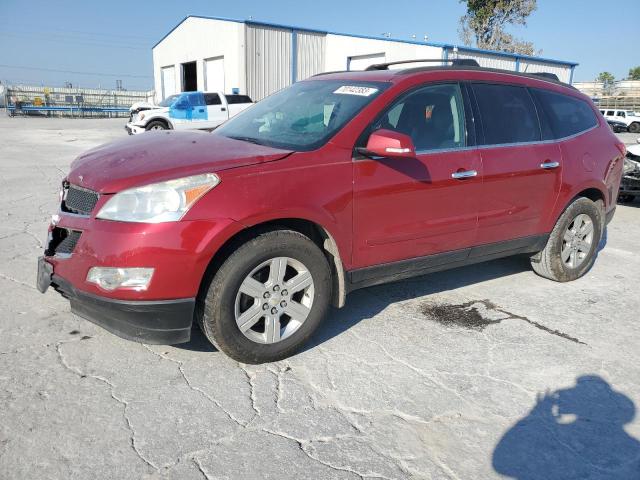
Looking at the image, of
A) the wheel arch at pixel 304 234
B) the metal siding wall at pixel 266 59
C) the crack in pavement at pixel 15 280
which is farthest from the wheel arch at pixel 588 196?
the metal siding wall at pixel 266 59

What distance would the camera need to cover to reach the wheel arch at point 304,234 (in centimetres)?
295

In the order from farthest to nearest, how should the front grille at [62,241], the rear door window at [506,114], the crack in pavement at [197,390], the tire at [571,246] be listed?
1. the tire at [571,246]
2. the rear door window at [506,114]
3. the front grille at [62,241]
4. the crack in pavement at [197,390]

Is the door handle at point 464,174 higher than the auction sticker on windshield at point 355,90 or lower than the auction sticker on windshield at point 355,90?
lower

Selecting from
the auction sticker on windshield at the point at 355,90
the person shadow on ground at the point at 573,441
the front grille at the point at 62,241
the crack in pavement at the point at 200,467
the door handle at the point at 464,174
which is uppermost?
the auction sticker on windshield at the point at 355,90

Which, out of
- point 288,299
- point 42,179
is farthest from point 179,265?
point 42,179

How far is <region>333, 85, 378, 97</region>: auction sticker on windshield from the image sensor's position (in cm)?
361

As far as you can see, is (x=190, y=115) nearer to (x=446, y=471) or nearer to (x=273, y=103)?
(x=273, y=103)

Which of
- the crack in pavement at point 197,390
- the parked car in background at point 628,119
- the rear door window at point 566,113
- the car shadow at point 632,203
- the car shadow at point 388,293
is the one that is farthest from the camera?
the parked car in background at point 628,119

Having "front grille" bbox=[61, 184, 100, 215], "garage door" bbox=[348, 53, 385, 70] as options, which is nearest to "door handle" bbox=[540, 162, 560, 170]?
"front grille" bbox=[61, 184, 100, 215]

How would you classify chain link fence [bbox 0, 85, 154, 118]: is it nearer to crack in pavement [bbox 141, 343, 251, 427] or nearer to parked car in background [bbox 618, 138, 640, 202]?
parked car in background [bbox 618, 138, 640, 202]

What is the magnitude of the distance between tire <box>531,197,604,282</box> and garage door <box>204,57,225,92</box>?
23968 mm

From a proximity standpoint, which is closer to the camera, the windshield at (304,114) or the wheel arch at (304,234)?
the wheel arch at (304,234)

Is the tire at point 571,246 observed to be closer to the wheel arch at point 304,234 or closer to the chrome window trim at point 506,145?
the chrome window trim at point 506,145

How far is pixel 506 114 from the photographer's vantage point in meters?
4.20
